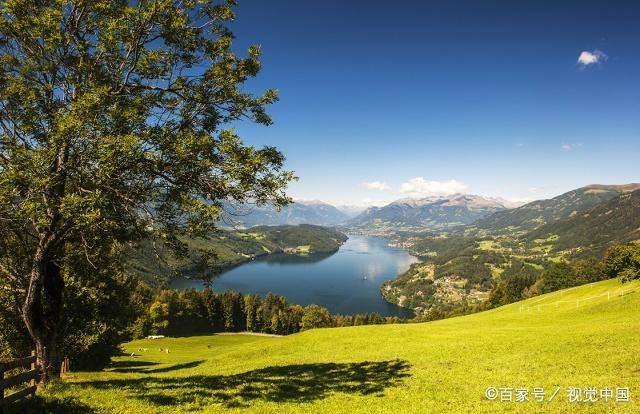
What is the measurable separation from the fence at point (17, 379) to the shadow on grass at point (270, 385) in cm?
411

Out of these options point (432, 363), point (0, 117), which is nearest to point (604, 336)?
point (432, 363)

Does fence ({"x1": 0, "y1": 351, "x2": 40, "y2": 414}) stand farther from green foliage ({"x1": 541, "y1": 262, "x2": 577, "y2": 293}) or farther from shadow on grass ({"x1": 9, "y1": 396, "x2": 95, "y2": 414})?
green foliage ({"x1": 541, "y1": 262, "x2": 577, "y2": 293})

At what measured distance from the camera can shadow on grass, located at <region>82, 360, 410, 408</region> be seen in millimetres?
17969

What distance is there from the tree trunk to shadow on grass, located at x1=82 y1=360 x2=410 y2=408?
12.7ft

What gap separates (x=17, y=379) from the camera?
14.6m

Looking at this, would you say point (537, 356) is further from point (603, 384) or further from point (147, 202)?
point (147, 202)

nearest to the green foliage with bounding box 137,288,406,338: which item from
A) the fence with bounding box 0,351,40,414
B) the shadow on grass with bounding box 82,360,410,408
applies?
the shadow on grass with bounding box 82,360,410,408

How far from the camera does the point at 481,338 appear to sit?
116 feet

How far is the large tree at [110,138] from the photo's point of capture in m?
13.3

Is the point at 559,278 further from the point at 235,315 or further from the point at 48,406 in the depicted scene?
the point at 48,406

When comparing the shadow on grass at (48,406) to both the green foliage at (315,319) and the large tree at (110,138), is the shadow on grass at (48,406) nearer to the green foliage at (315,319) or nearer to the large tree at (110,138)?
the large tree at (110,138)

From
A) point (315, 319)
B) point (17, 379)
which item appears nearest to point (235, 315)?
point (315, 319)

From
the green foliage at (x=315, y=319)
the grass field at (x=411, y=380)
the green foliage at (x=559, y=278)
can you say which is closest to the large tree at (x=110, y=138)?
the grass field at (x=411, y=380)

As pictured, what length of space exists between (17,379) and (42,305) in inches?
150
